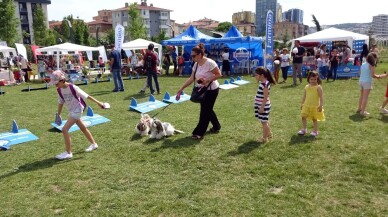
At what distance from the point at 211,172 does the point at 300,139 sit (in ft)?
6.64

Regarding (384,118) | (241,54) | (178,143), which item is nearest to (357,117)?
(384,118)

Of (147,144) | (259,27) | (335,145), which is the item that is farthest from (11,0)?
(259,27)

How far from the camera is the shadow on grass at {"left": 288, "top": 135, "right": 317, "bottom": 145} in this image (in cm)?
545

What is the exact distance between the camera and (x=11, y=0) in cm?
3509

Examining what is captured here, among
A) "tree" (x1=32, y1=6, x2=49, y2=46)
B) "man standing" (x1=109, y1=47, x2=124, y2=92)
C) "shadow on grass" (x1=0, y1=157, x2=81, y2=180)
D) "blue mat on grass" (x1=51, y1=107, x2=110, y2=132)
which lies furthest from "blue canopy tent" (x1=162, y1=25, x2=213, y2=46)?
"tree" (x1=32, y1=6, x2=49, y2=46)

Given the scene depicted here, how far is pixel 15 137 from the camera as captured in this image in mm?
6633

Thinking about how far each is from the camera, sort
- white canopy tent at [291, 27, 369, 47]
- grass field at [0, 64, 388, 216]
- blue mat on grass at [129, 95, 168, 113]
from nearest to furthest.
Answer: grass field at [0, 64, 388, 216] → blue mat on grass at [129, 95, 168, 113] → white canopy tent at [291, 27, 369, 47]

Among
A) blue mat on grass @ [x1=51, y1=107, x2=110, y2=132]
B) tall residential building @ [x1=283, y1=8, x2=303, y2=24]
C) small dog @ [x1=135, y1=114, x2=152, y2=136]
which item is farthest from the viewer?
tall residential building @ [x1=283, y1=8, x2=303, y2=24]

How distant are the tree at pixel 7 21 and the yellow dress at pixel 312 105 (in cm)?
3767

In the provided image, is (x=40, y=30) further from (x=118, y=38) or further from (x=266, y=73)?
(x=266, y=73)

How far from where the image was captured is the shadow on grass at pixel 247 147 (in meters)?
5.14

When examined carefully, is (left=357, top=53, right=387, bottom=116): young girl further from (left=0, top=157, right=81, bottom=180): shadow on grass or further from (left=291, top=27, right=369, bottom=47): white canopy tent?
(left=291, top=27, right=369, bottom=47): white canopy tent

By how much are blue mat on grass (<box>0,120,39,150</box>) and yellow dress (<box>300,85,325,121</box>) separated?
5.38m

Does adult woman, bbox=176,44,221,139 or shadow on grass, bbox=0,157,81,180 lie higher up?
adult woman, bbox=176,44,221,139
